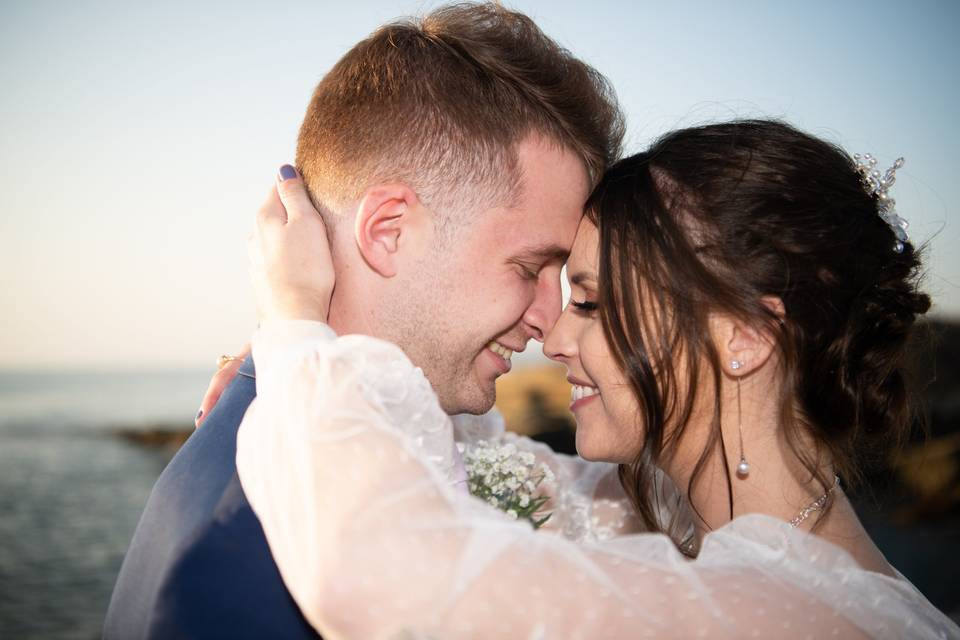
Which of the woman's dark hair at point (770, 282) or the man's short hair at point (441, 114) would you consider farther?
the man's short hair at point (441, 114)

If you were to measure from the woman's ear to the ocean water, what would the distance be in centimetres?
1160

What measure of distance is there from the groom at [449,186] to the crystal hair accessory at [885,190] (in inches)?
40.9

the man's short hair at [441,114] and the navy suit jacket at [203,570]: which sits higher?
the man's short hair at [441,114]

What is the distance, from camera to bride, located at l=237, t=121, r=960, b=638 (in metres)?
1.51

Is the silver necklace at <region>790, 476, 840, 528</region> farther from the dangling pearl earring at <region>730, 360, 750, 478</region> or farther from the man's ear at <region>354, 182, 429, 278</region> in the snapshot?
the man's ear at <region>354, 182, 429, 278</region>

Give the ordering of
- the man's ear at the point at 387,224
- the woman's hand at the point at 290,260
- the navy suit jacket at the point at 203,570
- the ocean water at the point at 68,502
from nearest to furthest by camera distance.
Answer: the navy suit jacket at the point at 203,570
the woman's hand at the point at 290,260
the man's ear at the point at 387,224
the ocean water at the point at 68,502

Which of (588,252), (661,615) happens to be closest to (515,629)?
(661,615)

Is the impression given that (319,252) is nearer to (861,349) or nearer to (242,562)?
(242,562)

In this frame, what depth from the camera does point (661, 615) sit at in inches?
63.4

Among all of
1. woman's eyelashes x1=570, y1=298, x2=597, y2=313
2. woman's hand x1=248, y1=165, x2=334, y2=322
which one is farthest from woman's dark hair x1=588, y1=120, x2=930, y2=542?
woman's hand x1=248, y1=165, x2=334, y2=322

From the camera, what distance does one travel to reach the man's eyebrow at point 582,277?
2703 millimetres

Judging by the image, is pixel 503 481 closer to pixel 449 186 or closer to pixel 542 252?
pixel 542 252

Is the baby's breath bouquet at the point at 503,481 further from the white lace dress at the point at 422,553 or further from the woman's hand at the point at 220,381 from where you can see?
the woman's hand at the point at 220,381

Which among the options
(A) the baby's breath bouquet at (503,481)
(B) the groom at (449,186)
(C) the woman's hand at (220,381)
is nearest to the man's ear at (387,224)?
(B) the groom at (449,186)
